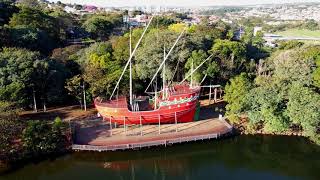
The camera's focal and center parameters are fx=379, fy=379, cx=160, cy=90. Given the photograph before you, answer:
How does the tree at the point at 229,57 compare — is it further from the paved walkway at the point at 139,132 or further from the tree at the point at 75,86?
the tree at the point at 75,86

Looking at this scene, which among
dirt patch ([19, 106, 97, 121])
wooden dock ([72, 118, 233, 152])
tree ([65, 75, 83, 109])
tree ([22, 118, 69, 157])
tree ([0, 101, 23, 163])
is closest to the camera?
tree ([0, 101, 23, 163])

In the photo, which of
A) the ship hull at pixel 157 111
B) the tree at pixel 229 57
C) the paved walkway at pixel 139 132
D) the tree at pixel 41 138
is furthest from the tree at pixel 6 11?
the tree at pixel 41 138

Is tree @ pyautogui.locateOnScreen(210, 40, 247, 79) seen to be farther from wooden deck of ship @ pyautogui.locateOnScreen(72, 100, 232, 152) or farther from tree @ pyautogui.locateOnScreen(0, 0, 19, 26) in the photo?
tree @ pyautogui.locateOnScreen(0, 0, 19, 26)

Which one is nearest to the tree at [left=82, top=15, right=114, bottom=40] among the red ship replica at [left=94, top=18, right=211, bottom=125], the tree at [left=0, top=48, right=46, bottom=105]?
the tree at [left=0, top=48, right=46, bottom=105]

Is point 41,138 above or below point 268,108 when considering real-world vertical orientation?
below

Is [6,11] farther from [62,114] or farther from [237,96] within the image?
[237,96]

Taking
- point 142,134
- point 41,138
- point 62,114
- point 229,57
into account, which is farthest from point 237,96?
point 41,138
